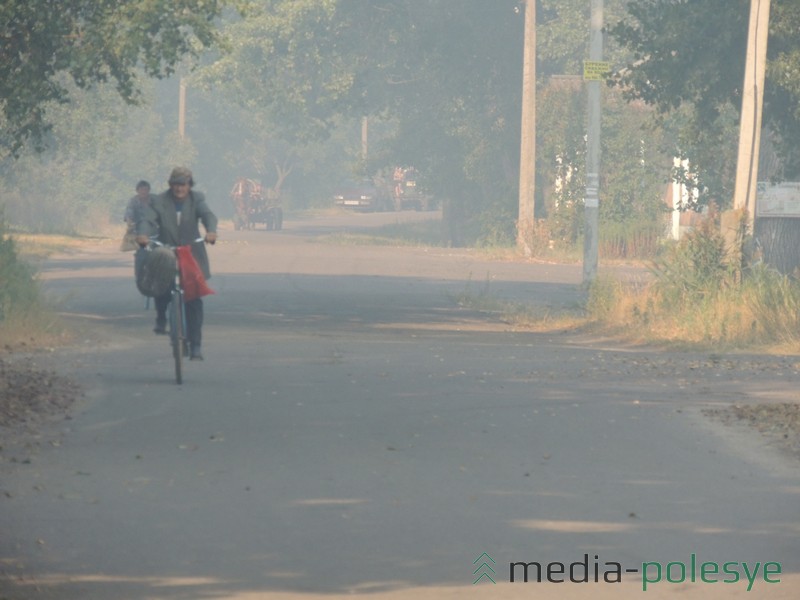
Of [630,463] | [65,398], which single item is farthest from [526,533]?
[65,398]

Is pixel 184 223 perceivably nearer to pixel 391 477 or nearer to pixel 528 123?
pixel 391 477

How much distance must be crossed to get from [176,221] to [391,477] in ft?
19.7

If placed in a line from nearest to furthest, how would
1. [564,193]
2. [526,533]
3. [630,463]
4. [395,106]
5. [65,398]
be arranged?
[526,533] → [630,463] → [65,398] → [564,193] → [395,106]

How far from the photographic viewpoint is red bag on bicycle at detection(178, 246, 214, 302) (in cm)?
1460

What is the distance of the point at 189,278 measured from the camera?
576 inches

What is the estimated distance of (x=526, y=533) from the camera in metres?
8.06

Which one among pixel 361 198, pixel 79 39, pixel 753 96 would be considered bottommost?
pixel 361 198

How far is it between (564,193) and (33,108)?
31908 mm

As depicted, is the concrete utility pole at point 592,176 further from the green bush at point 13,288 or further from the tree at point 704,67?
the green bush at point 13,288

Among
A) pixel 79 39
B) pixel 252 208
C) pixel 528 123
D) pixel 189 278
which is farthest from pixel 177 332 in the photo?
pixel 252 208

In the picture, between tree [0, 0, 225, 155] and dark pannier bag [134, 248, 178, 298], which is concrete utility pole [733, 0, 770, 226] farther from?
dark pannier bag [134, 248, 178, 298]

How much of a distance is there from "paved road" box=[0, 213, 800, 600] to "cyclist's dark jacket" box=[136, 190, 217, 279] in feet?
4.10

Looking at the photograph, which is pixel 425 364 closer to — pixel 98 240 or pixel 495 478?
pixel 495 478

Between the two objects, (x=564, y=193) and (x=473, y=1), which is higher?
(x=473, y=1)
